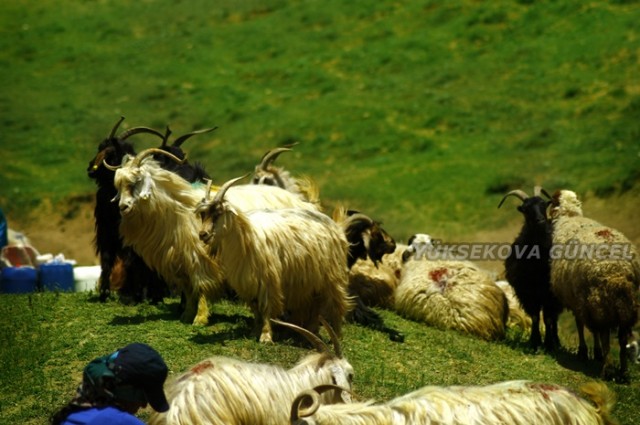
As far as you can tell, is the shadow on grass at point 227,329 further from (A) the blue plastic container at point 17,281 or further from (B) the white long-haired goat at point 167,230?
(A) the blue plastic container at point 17,281

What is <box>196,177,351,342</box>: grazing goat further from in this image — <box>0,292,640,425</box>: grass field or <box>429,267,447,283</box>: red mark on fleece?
<box>429,267,447,283</box>: red mark on fleece

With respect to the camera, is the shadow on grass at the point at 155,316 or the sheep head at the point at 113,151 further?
the sheep head at the point at 113,151

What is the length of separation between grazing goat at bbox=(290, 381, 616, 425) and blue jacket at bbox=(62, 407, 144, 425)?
3.43 feet

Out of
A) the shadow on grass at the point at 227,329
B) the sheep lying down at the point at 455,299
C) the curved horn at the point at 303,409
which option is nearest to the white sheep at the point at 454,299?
the sheep lying down at the point at 455,299

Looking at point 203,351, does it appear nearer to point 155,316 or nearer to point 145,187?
point 155,316

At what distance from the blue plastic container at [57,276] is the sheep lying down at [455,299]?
4.21 metres

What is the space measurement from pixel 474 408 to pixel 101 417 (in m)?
2.27

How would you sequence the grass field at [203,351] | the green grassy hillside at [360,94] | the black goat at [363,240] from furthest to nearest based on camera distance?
the green grassy hillside at [360,94] < the black goat at [363,240] < the grass field at [203,351]

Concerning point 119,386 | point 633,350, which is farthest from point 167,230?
point 119,386

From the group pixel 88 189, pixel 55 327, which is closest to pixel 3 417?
pixel 55 327

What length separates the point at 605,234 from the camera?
38.3ft

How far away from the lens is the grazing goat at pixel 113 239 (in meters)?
11.9

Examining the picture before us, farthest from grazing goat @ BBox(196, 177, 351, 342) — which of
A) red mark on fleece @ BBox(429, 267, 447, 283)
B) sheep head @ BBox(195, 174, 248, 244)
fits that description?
red mark on fleece @ BBox(429, 267, 447, 283)

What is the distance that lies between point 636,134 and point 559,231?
446 inches
